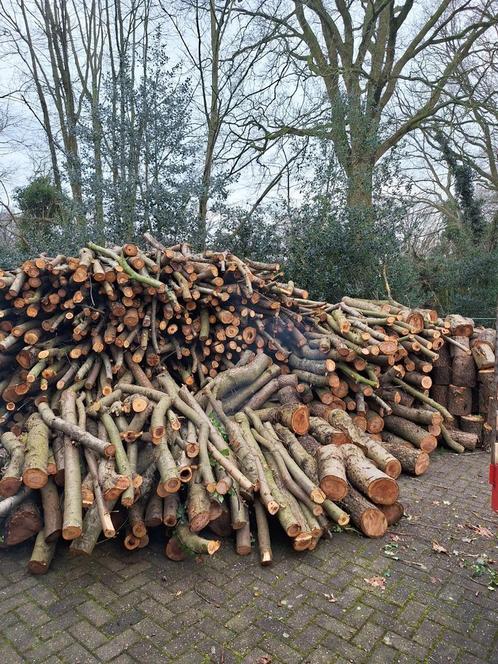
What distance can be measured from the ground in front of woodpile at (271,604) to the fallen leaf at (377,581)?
0.6 inches

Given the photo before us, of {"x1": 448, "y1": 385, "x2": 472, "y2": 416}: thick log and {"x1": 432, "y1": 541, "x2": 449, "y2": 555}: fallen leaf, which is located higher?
{"x1": 448, "y1": 385, "x2": 472, "y2": 416}: thick log

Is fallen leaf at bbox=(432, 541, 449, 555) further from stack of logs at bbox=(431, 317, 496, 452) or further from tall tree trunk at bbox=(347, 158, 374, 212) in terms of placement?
tall tree trunk at bbox=(347, 158, 374, 212)

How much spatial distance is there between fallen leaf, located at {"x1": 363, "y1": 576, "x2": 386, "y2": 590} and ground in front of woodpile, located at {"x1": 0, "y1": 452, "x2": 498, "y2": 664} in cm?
1

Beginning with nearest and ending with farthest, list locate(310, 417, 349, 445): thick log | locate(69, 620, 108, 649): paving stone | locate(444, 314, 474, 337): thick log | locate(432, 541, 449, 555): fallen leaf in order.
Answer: locate(69, 620, 108, 649): paving stone, locate(432, 541, 449, 555): fallen leaf, locate(310, 417, 349, 445): thick log, locate(444, 314, 474, 337): thick log

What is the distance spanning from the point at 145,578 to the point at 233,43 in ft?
44.5

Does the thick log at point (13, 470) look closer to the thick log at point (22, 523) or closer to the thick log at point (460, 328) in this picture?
the thick log at point (22, 523)

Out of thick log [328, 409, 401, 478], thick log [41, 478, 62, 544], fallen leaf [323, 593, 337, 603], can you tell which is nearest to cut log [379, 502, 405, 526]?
thick log [328, 409, 401, 478]

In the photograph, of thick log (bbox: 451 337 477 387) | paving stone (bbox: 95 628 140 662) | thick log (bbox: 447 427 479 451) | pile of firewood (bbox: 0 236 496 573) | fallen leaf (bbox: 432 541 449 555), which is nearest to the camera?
paving stone (bbox: 95 628 140 662)

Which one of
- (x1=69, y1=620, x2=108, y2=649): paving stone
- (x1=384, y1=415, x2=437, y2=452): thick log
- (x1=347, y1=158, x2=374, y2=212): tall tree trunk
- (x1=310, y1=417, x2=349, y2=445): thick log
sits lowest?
(x1=69, y1=620, x2=108, y2=649): paving stone

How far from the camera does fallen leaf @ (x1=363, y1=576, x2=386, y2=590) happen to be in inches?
138

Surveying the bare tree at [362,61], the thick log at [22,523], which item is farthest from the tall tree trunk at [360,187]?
the thick log at [22,523]

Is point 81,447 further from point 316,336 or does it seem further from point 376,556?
point 316,336

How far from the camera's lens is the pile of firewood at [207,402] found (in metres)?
3.84

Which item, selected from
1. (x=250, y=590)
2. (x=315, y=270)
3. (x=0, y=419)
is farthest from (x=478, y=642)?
(x=315, y=270)
